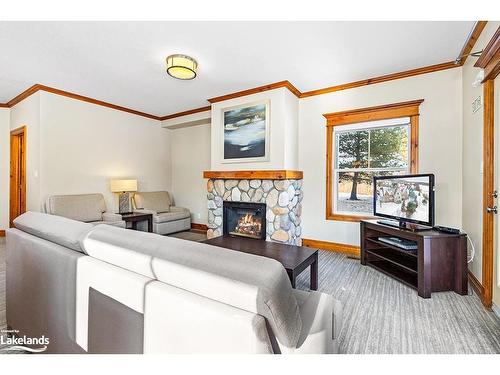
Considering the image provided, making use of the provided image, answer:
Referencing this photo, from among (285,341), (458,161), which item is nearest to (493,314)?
(458,161)

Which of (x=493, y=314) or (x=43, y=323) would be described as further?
(x=493, y=314)

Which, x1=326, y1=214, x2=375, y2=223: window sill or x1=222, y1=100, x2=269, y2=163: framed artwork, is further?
x1=222, y1=100, x2=269, y2=163: framed artwork

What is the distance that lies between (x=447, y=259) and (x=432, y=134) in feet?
5.33

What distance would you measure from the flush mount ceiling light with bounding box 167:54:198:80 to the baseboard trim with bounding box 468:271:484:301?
3797 mm

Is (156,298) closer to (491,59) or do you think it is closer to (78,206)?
(491,59)

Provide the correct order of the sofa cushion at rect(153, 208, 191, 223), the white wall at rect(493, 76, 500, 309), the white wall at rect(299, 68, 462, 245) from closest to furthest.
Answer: the white wall at rect(493, 76, 500, 309) → the white wall at rect(299, 68, 462, 245) → the sofa cushion at rect(153, 208, 191, 223)

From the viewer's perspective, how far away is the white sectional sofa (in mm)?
731

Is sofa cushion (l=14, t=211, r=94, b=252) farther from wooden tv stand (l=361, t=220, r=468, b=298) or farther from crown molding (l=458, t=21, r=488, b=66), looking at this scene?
crown molding (l=458, t=21, r=488, b=66)

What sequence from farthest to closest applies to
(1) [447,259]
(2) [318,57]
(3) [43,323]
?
(2) [318,57]
(1) [447,259]
(3) [43,323]

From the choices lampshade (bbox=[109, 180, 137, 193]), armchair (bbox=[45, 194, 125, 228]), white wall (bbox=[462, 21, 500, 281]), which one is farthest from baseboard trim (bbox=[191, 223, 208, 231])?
white wall (bbox=[462, 21, 500, 281])

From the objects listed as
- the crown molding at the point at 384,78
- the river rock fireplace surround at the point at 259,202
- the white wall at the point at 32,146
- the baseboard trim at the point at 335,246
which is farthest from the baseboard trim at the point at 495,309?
the white wall at the point at 32,146

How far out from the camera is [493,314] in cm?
196

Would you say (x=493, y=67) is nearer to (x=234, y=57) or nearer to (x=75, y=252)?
(x=234, y=57)
